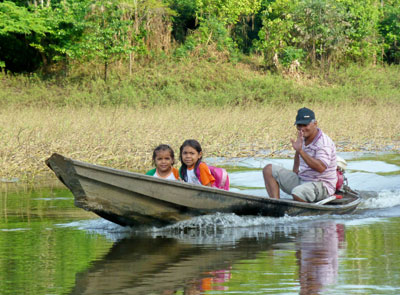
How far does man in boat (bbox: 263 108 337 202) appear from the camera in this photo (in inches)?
304

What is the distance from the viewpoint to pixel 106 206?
6902mm

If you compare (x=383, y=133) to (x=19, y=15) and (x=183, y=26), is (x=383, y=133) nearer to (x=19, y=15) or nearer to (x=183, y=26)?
(x=19, y=15)

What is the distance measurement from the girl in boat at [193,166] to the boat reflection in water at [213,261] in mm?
511

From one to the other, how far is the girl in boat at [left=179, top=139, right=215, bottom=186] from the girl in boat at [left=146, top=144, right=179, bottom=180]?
102 mm

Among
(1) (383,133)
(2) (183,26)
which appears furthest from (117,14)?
(1) (383,133)

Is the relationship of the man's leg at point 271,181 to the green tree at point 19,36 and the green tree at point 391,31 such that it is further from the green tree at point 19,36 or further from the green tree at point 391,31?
the green tree at point 391,31

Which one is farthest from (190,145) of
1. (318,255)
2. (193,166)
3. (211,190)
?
(318,255)

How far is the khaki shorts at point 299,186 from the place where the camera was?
796 centimetres

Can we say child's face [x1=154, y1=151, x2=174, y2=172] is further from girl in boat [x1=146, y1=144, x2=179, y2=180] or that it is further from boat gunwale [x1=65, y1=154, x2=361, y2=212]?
boat gunwale [x1=65, y1=154, x2=361, y2=212]

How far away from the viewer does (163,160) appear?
730 cm

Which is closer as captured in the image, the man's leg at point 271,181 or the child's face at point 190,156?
the child's face at point 190,156

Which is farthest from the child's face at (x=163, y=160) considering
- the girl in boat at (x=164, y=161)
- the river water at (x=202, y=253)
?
the river water at (x=202, y=253)

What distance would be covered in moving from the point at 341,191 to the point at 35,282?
478cm

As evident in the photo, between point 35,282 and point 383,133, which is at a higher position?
point 383,133
